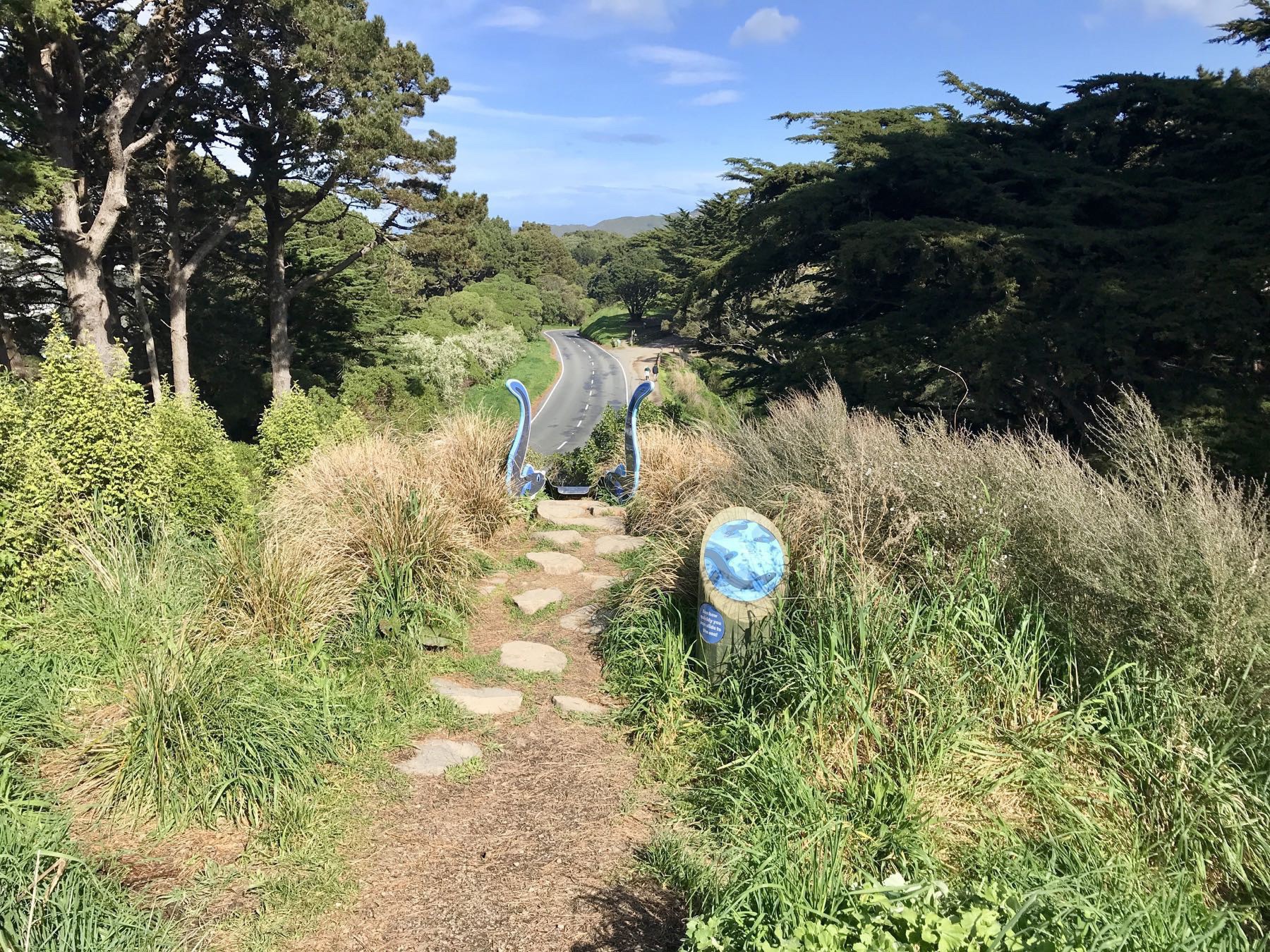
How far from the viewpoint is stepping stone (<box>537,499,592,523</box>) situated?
27.4ft

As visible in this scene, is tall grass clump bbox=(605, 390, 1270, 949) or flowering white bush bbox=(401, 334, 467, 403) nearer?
tall grass clump bbox=(605, 390, 1270, 949)

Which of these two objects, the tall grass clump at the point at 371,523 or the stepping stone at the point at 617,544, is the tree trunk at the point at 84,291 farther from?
the stepping stone at the point at 617,544

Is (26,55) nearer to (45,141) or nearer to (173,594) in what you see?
(45,141)

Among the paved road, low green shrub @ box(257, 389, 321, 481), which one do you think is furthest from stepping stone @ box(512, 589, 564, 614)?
the paved road

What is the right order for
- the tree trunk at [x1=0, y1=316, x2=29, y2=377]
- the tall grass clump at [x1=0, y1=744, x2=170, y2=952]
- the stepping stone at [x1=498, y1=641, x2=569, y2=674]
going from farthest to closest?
the tree trunk at [x1=0, y1=316, x2=29, y2=377]
the stepping stone at [x1=498, y1=641, x2=569, y2=674]
the tall grass clump at [x1=0, y1=744, x2=170, y2=952]

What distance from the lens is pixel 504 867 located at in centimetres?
318

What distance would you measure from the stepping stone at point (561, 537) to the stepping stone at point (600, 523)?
32 cm

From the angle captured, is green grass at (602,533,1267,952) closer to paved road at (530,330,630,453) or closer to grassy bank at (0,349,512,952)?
grassy bank at (0,349,512,952)

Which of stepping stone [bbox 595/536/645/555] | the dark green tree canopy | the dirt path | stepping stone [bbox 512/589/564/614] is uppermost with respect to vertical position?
the dark green tree canopy

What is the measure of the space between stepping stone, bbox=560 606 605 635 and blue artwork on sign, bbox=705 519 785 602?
5.51 ft

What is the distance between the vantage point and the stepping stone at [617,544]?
731 cm

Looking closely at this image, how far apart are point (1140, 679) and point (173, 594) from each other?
16.2 feet

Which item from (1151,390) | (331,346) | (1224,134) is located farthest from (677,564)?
(331,346)

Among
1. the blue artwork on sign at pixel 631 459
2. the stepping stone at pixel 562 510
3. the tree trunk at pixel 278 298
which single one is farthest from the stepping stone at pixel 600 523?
the tree trunk at pixel 278 298
